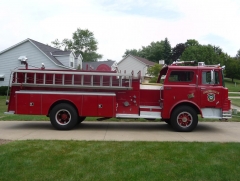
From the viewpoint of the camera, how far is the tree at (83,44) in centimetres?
7400

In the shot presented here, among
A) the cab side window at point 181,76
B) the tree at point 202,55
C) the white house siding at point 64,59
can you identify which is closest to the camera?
the cab side window at point 181,76

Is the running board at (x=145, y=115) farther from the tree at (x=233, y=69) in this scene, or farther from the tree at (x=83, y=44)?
the tree at (x=83, y=44)

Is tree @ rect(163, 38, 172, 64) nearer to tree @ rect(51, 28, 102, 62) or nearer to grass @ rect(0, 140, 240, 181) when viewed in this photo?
tree @ rect(51, 28, 102, 62)

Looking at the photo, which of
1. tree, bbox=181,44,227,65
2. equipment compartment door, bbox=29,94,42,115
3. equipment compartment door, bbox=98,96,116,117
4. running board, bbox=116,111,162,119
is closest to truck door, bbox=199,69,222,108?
running board, bbox=116,111,162,119

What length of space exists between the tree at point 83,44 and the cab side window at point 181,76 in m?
65.6

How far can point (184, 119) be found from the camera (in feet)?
29.6

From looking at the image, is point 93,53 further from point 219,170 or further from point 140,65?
point 219,170

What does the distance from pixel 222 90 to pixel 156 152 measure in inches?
164


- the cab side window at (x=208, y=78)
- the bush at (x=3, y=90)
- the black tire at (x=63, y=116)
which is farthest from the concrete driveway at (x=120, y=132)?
the bush at (x=3, y=90)

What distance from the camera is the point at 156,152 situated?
602 cm

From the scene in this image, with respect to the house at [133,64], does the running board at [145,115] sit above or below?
below

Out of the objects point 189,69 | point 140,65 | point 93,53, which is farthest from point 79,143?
point 93,53

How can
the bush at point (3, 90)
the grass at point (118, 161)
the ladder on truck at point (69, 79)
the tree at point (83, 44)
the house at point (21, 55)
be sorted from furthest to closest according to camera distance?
1. the tree at point (83, 44)
2. the house at point (21, 55)
3. the bush at point (3, 90)
4. the ladder on truck at point (69, 79)
5. the grass at point (118, 161)

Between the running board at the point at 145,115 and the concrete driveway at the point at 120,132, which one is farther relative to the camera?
the running board at the point at 145,115
